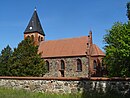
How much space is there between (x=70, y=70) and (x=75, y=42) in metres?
5.86

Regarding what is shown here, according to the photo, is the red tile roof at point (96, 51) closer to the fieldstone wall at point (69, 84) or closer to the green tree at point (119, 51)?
the green tree at point (119, 51)

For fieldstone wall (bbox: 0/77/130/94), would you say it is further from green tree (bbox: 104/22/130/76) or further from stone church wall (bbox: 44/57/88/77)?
stone church wall (bbox: 44/57/88/77)

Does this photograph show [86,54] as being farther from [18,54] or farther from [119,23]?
[18,54]

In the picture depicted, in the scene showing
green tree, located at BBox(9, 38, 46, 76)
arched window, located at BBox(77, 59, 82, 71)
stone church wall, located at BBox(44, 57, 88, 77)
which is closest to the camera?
green tree, located at BBox(9, 38, 46, 76)

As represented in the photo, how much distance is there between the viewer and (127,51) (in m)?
24.5

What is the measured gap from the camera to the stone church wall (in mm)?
43219

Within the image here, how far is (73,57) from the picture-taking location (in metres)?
44.5

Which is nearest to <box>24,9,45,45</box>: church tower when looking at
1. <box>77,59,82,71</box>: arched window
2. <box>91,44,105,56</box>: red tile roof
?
<box>77,59,82,71</box>: arched window

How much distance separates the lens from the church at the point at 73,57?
142 feet

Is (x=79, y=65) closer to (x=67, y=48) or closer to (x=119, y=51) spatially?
(x=67, y=48)

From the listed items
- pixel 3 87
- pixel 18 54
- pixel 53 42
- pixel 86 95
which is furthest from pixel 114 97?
pixel 53 42

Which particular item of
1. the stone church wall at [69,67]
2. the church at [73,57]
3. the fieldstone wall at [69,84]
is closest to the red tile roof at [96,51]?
the church at [73,57]

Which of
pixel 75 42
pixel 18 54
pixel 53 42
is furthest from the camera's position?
pixel 53 42

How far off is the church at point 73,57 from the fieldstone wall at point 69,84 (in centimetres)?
2311
